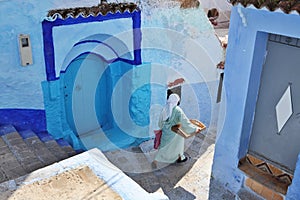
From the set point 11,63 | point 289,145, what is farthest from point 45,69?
point 289,145

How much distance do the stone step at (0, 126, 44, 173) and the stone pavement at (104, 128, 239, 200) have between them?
1873 millimetres

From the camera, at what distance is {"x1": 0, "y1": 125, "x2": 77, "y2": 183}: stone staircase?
14.0 feet

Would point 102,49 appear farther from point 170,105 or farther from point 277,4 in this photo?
point 277,4

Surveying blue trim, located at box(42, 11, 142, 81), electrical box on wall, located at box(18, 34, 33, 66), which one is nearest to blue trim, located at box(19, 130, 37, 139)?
blue trim, located at box(42, 11, 142, 81)

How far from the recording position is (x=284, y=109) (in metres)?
4.68

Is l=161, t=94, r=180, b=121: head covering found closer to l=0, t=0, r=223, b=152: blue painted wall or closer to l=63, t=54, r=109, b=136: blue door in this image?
l=0, t=0, r=223, b=152: blue painted wall

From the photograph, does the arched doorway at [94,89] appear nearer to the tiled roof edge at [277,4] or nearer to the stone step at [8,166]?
the stone step at [8,166]

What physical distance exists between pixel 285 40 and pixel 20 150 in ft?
12.9

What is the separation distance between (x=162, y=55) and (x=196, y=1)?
1319mm

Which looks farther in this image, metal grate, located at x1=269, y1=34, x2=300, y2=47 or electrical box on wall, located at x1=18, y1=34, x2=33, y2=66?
electrical box on wall, located at x1=18, y1=34, x2=33, y2=66

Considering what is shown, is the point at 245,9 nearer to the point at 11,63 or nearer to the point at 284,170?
the point at 284,170

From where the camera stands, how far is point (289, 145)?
4695mm

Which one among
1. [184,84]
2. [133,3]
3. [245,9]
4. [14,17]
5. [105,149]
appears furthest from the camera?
[184,84]

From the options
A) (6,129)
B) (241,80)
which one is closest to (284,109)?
(241,80)
